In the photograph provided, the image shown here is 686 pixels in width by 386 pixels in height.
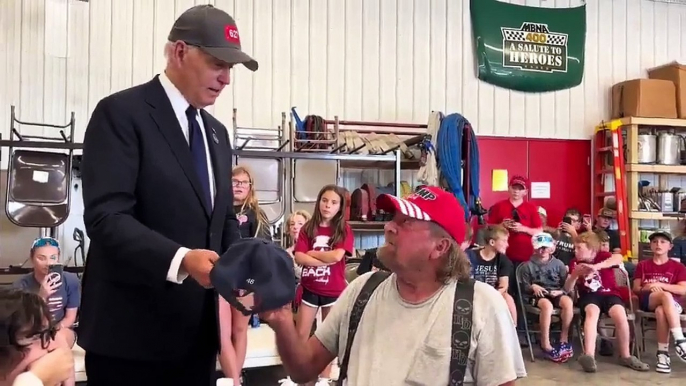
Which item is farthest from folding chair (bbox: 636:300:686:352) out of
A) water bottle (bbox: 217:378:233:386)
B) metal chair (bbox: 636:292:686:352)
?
water bottle (bbox: 217:378:233:386)

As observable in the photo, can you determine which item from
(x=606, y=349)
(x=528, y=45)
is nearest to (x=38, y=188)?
(x=606, y=349)

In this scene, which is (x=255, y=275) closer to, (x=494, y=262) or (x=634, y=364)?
(x=494, y=262)

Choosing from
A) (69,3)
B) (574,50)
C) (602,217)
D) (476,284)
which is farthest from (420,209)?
(574,50)

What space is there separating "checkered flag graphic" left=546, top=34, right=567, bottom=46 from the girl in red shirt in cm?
509

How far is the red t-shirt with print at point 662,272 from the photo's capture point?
18.5 ft

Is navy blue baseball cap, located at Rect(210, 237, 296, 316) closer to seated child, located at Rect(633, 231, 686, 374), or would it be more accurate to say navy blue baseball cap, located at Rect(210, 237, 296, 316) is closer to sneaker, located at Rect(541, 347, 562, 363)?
sneaker, located at Rect(541, 347, 562, 363)

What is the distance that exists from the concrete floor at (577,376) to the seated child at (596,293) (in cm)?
15

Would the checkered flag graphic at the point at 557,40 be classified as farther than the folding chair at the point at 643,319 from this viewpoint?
Yes

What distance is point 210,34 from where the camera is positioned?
1539 mm

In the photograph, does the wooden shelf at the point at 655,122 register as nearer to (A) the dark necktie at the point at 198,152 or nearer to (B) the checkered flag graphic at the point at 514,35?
(B) the checkered flag graphic at the point at 514,35

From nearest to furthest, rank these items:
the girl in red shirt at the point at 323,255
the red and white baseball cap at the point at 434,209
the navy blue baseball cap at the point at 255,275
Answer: the navy blue baseball cap at the point at 255,275
the red and white baseball cap at the point at 434,209
the girl in red shirt at the point at 323,255

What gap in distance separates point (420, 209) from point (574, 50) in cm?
756

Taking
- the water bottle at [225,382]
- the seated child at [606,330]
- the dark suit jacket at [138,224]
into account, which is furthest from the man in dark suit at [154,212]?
the seated child at [606,330]

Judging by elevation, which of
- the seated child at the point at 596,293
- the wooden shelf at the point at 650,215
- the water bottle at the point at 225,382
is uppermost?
the wooden shelf at the point at 650,215
